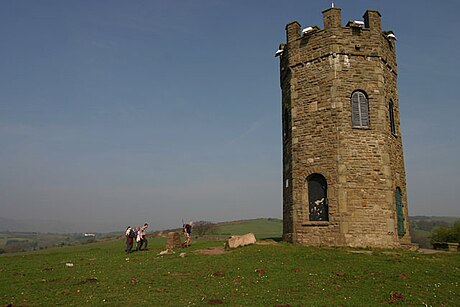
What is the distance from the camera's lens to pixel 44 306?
1009cm

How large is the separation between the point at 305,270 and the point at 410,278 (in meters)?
3.57

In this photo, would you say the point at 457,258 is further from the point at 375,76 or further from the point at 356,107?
the point at 375,76

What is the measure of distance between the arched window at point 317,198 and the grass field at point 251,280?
2.86 m

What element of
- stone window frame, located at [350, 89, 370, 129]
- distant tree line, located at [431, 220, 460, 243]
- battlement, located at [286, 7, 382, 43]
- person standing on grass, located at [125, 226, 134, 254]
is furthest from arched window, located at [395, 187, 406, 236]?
distant tree line, located at [431, 220, 460, 243]

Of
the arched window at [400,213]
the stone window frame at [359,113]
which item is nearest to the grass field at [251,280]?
the arched window at [400,213]

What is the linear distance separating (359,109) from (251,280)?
12744mm

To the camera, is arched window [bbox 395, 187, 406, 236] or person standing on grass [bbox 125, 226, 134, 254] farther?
person standing on grass [bbox 125, 226, 134, 254]

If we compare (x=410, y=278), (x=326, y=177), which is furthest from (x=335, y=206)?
(x=410, y=278)

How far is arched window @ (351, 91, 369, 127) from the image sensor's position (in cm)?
2111

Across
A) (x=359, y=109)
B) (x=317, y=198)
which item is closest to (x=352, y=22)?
(x=359, y=109)

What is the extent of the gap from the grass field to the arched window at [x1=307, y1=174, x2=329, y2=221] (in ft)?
9.37

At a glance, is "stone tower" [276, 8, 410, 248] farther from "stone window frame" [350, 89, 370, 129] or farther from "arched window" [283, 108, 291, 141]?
"arched window" [283, 108, 291, 141]

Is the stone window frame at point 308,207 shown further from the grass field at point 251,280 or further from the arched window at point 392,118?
the arched window at point 392,118

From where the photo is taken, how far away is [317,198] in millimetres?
20922
